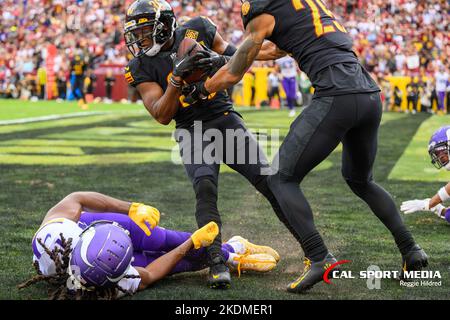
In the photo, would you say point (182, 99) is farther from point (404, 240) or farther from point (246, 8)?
point (404, 240)

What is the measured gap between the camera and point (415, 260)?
4465mm

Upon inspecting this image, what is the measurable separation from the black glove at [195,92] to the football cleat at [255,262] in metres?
1.08

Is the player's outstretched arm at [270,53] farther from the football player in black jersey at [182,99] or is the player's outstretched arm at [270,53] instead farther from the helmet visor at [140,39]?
the helmet visor at [140,39]

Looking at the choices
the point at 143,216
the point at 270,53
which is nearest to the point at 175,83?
the point at 270,53

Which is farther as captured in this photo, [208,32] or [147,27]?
[208,32]

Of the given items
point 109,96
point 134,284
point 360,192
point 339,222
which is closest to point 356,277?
point 360,192

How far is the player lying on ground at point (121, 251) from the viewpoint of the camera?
3.88 m

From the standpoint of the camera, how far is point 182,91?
4.68 metres

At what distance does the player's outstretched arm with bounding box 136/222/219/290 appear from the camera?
4.40m

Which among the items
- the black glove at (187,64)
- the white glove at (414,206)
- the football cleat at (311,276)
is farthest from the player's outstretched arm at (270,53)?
the white glove at (414,206)

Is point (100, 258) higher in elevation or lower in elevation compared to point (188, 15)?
higher

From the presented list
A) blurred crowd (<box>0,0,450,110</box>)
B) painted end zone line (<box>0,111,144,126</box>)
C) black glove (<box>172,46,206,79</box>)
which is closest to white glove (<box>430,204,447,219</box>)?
black glove (<box>172,46,206,79</box>)

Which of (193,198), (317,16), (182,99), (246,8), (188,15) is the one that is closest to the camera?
(246,8)

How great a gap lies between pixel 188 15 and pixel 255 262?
76.6ft
